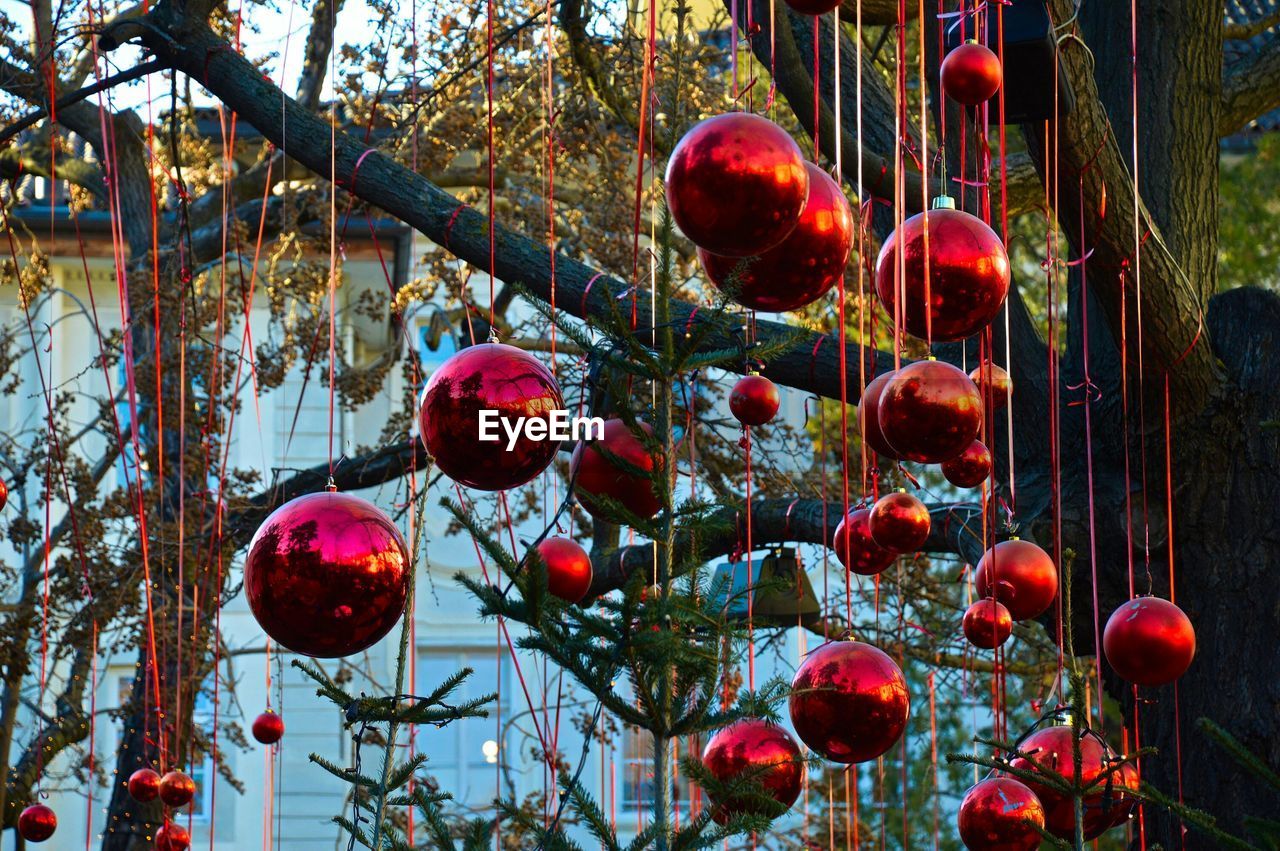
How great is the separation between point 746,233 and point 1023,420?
12.5 feet

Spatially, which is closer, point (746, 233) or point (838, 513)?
point (746, 233)

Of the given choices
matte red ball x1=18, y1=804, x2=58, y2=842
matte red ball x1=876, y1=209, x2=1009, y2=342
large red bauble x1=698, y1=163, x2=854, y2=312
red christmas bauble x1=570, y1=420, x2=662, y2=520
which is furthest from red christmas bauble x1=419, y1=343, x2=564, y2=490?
matte red ball x1=18, y1=804, x2=58, y2=842

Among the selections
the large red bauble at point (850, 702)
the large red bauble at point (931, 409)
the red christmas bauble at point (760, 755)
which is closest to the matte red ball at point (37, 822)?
the red christmas bauble at point (760, 755)

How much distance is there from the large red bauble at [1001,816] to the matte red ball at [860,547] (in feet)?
2.56

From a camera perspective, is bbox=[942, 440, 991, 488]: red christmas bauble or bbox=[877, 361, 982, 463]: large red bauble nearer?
bbox=[877, 361, 982, 463]: large red bauble

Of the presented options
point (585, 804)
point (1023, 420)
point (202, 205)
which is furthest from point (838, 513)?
point (202, 205)

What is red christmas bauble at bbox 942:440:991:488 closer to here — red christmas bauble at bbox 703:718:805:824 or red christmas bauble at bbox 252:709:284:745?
red christmas bauble at bbox 703:718:805:824

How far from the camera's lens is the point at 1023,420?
261 inches

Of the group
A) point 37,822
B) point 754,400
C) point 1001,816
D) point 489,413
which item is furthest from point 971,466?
point 37,822

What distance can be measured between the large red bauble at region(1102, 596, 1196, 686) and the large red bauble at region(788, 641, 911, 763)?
37.1 inches

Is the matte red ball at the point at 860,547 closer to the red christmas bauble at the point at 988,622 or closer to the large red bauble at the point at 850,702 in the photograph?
the red christmas bauble at the point at 988,622

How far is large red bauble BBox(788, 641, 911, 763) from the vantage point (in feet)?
12.6

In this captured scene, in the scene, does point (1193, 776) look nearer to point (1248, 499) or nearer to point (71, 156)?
point (1248, 499)

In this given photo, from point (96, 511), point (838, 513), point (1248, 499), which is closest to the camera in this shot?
point (1248, 499)
